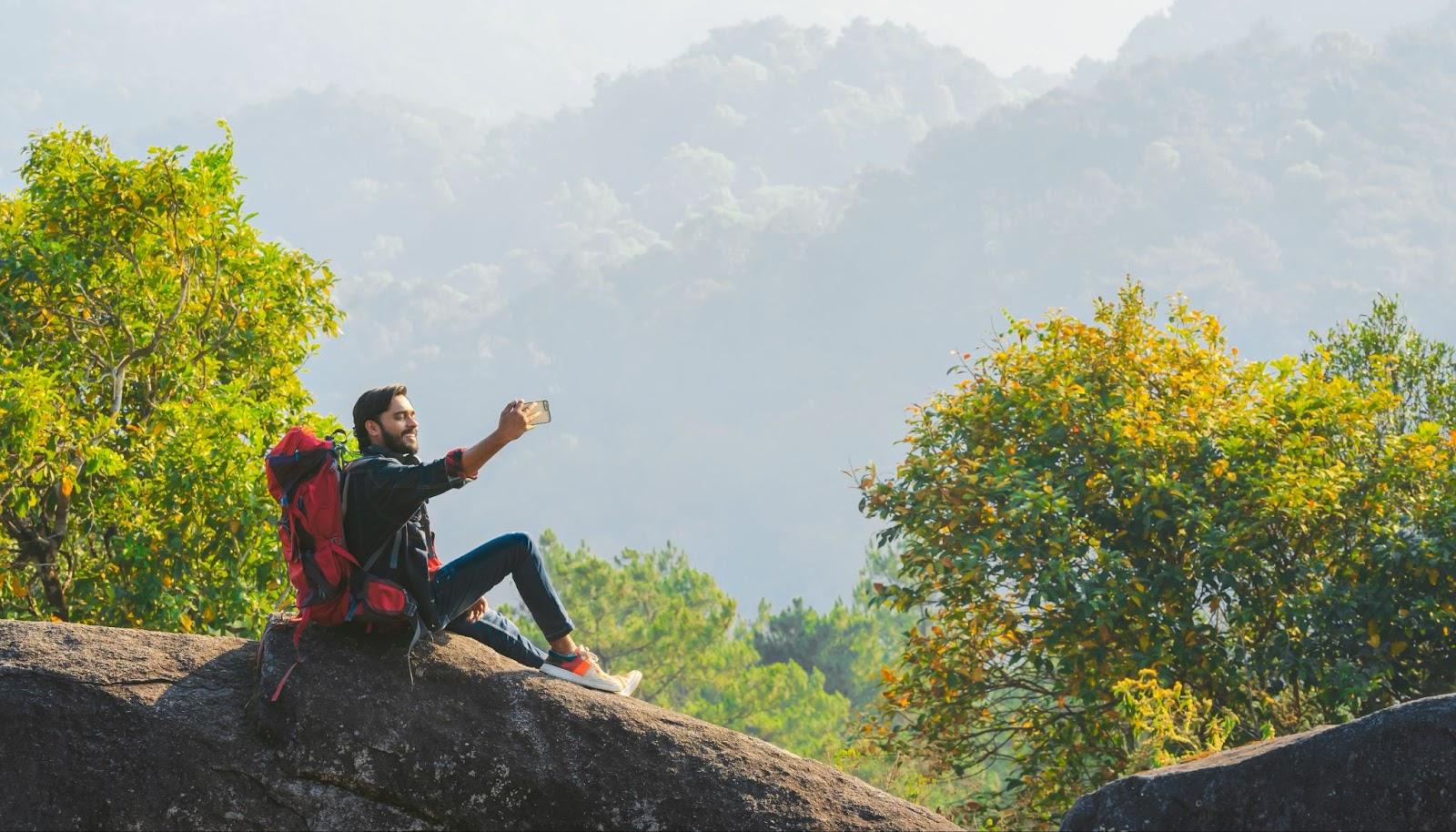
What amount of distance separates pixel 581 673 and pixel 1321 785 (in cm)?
341

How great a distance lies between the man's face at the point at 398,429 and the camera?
638cm

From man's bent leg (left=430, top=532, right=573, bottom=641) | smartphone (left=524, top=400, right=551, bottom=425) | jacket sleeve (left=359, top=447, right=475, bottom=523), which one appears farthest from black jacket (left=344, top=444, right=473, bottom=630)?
smartphone (left=524, top=400, right=551, bottom=425)

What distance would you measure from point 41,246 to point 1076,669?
35.7 feet

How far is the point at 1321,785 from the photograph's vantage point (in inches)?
225

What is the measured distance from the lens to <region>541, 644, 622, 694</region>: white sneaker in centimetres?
681

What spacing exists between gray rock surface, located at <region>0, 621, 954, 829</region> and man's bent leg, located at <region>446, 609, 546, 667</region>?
15.2 inches

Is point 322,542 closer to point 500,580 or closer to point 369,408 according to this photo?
point 369,408

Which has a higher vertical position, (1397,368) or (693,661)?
(1397,368)

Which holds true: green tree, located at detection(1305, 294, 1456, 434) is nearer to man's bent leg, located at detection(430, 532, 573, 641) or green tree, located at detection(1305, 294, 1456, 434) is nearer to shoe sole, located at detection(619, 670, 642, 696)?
shoe sole, located at detection(619, 670, 642, 696)

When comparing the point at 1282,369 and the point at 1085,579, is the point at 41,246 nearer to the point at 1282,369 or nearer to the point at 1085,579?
the point at 1085,579

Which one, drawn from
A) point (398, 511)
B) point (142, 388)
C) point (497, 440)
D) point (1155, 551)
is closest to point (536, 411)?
point (497, 440)

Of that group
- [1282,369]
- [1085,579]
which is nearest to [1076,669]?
[1085,579]

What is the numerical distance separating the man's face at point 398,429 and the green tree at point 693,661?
38.4 metres

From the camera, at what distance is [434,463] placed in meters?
5.91
